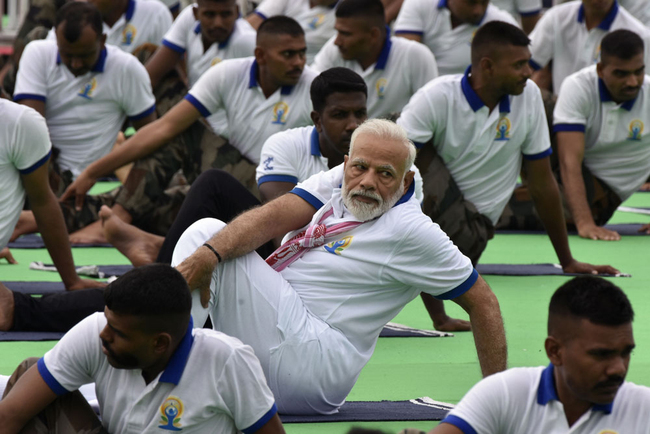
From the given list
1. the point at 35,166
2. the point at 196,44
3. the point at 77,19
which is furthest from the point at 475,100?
the point at 196,44

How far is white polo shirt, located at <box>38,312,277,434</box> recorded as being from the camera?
2.69 m

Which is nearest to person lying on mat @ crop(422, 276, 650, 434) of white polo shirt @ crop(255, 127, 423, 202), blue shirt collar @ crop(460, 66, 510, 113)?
white polo shirt @ crop(255, 127, 423, 202)

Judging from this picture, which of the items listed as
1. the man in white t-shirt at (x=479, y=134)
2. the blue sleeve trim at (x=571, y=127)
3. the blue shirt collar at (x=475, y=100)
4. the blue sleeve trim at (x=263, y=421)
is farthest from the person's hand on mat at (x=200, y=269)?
the blue sleeve trim at (x=571, y=127)

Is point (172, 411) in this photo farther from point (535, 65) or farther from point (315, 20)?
point (315, 20)

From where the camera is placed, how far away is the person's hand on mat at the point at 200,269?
3.19 m

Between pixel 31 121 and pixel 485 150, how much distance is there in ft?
6.25

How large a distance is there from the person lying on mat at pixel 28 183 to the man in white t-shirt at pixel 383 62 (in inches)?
93.8

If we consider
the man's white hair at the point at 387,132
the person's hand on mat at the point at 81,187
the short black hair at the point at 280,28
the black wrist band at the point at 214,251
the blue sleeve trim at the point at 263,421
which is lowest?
the person's hand on mat at the point at 81,187

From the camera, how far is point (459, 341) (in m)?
4.38

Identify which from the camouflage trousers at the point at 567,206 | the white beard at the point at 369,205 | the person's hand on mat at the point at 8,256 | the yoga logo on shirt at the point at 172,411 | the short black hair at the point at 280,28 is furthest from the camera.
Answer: the camouflage trousers at the point at 567,206

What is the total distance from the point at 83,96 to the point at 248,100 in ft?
3.56

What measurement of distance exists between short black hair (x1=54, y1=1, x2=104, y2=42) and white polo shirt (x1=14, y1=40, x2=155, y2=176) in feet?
0.90

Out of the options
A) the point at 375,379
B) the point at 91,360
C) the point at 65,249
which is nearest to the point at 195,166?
the point at 65,249

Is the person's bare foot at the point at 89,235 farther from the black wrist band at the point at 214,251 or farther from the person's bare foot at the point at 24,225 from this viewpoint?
the black wrist band at the point at 214,251
